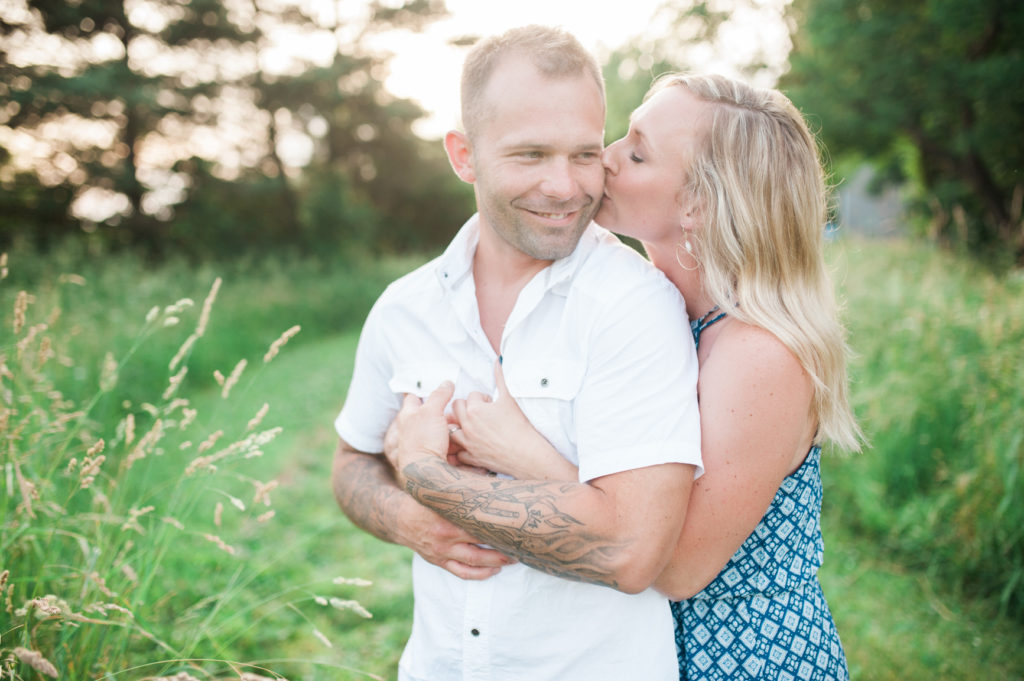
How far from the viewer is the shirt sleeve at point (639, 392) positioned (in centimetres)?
163

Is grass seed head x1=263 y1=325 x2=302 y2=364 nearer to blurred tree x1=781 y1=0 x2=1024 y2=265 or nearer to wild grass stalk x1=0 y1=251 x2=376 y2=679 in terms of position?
wild grass stalk x1=0 y1=251 x2=376 y2=679

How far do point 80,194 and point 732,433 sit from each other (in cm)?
2035

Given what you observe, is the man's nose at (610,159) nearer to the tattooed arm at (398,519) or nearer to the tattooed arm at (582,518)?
the tattooed arm at (582,518)

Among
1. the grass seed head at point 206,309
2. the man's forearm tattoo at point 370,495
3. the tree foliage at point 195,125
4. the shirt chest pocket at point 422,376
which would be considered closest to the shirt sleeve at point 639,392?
the shirt chest pocket at point 422,376

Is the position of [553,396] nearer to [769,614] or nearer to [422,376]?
[422,376]

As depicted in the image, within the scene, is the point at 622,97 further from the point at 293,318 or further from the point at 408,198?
the point at 293,318

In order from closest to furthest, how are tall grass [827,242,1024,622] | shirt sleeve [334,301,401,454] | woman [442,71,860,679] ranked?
woman [442,71,860,679], shirt sleeve [334,301,401,454], tall grass [827,242,1024,622]

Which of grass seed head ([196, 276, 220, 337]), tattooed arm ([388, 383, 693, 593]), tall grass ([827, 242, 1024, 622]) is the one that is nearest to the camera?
tattooed arm ([388, 383, 693, 593])

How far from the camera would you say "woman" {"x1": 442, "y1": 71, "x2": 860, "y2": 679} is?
1.74 meters

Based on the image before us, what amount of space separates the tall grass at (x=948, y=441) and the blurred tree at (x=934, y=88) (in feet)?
20.9

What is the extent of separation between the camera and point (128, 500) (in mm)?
3729

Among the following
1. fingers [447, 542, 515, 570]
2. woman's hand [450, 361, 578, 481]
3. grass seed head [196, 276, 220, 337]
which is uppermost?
grass seed head [196, 276, 220, 337]

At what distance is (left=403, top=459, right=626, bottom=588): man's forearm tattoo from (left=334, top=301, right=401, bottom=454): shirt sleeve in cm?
48

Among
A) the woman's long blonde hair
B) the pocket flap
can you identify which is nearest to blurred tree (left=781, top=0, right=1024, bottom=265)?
the woman's long blonde hair
